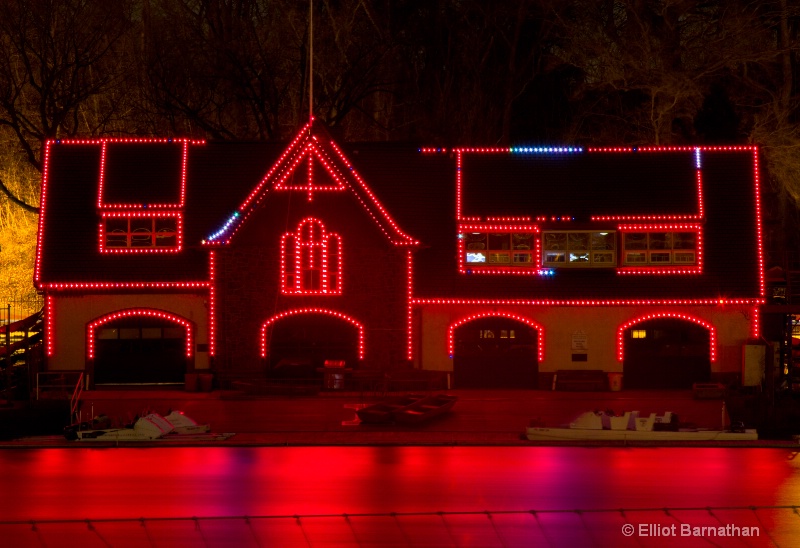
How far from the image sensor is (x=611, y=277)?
1529 inches

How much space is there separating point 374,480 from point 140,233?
1746 centimetres

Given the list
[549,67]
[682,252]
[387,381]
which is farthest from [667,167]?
[549,67]

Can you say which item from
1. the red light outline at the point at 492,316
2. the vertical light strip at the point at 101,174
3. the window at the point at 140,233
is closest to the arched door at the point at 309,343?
the red light outline at the point at 492,316

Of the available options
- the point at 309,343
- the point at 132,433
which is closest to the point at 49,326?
the point at 309,343

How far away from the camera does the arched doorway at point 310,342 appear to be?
125 feet

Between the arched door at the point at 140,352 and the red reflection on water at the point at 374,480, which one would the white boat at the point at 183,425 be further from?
the arched door at the point at 140,352

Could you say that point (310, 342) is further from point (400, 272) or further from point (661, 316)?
point (661, 316)

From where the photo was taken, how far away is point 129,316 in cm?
3831

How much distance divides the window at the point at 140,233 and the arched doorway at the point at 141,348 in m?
2.35

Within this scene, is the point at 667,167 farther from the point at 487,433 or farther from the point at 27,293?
the point at 27,293

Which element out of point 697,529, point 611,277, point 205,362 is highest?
point 611,277

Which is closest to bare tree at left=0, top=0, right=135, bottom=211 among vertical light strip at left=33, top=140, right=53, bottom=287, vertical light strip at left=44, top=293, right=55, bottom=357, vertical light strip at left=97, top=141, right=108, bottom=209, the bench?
vertical light strip at left=33, top=140, right=53, bottom=287

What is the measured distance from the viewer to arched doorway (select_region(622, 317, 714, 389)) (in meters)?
38.6

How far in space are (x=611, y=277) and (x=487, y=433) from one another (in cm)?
952
